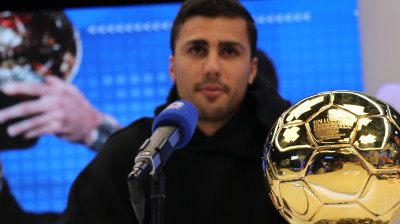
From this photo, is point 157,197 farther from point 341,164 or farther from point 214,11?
point 214,11

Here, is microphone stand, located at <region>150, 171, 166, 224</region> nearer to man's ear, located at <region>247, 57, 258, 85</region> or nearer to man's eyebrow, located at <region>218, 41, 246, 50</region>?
man's eyebrow, located at <region>218, 41, 246, 50</region>

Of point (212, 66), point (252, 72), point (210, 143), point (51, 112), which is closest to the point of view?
point (212, 66)

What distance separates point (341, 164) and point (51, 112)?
2.56m

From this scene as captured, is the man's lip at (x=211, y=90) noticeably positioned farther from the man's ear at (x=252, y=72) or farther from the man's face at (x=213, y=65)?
the man's ear at (x=252, y=72)

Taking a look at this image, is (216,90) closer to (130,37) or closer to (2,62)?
(130,37)

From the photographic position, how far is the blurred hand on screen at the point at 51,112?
3.10 metres

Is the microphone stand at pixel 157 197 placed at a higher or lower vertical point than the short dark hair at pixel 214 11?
lower


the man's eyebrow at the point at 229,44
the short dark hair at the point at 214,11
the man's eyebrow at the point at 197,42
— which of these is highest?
the short dark hair at the point at 214,11

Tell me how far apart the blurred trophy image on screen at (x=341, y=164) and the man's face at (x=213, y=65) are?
77cm

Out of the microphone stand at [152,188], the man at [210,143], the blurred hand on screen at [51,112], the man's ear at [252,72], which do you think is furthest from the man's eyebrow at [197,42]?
the blurred hand on screen at [51,112]

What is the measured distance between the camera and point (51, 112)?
3.13 m

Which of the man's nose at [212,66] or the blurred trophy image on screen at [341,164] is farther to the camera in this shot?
the man's nose at [212,66]

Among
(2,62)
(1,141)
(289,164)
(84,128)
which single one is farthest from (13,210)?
(289,164)

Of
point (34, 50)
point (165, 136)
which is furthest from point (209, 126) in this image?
point (34, 50)
